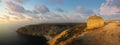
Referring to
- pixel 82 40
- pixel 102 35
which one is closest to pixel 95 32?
pixel 102 35

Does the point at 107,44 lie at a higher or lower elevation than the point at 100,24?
lower

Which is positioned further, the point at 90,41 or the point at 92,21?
the point at 92,21

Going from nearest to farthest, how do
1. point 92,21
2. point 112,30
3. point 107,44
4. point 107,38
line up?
point 107,44 → point 107,38 → point 112,30 → point 92,21

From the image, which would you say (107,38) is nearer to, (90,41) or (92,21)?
(90,41)

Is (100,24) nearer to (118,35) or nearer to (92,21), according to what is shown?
(92,21)

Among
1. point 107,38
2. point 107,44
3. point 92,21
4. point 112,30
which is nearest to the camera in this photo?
point 107,44

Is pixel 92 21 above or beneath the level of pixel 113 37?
above

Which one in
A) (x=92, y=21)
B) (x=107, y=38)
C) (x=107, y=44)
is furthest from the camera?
(x=92, y=21)

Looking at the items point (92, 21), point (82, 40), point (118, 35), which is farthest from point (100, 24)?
point (82, 40)

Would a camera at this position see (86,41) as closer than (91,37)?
Yes
